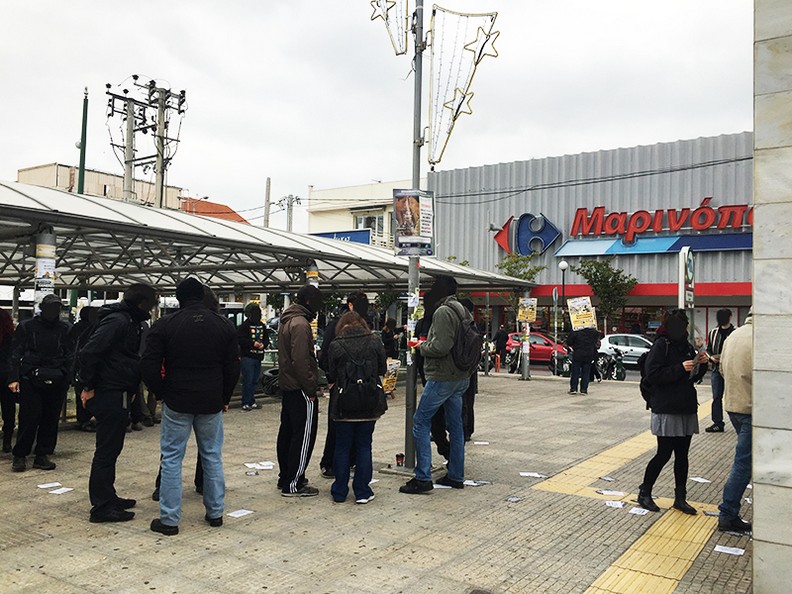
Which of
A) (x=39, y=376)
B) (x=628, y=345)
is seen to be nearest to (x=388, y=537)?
(x=39, y=376)

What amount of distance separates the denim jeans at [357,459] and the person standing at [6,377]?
3651 mm

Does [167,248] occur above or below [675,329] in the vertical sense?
above

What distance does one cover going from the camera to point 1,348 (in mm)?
7227

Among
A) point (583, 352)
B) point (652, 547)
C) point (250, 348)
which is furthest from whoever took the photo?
point (583, 352)

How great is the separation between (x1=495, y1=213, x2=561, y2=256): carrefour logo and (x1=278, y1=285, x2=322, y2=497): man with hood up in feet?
103

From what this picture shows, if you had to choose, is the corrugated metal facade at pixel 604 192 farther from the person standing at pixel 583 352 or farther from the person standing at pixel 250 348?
the person standing at pixel 250 348

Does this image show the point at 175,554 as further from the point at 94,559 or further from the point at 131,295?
the point at 131,295

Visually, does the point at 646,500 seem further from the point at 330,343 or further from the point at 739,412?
the point at 330,343

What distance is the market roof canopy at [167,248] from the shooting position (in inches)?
394

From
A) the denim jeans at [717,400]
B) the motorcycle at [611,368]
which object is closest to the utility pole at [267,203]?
the motorcycle at [611,368]

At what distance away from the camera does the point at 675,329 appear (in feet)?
18.8

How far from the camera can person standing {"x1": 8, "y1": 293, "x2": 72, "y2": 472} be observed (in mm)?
6926

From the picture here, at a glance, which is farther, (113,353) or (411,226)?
(411,226)

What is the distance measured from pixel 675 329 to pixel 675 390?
485 millimetres
